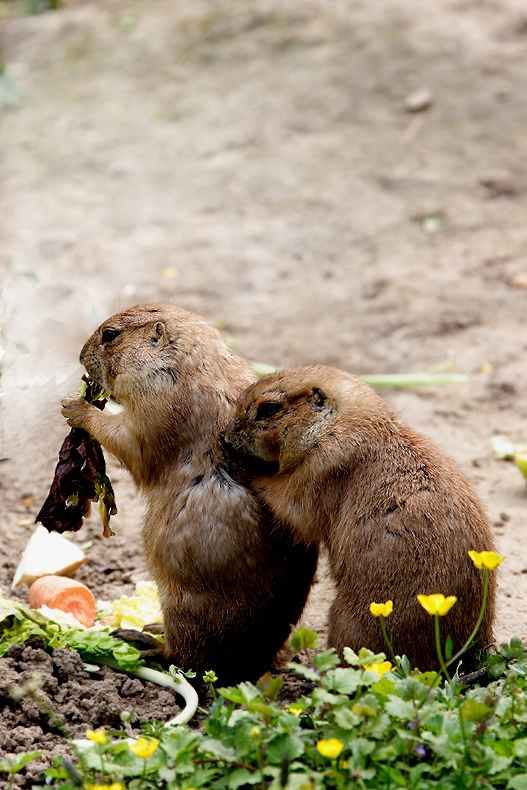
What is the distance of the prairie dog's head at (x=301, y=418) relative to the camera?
409 centimetres

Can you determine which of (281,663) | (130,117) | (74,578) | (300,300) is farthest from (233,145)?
(281,663)

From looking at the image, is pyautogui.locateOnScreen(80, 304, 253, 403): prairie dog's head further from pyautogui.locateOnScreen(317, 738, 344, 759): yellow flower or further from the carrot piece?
pyautogui.locateOnScreen(317, 738, 344, 759): yellow flower

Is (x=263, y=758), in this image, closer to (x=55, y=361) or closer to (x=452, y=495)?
(x=452, y=495)

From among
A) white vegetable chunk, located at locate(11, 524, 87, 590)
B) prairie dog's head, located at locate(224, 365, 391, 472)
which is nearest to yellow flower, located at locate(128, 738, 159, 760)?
prairie dog's head, located at locate(224, 365, 391, 472)

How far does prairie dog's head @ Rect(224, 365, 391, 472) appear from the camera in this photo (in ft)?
13.4

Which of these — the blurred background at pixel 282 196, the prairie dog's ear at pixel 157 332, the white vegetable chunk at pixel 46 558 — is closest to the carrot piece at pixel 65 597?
the white vegetable chunk at pixel 46 558

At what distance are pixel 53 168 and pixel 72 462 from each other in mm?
7462

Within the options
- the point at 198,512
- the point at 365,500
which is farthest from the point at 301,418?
the point at 198,512

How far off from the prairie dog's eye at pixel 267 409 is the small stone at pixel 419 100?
8037mm

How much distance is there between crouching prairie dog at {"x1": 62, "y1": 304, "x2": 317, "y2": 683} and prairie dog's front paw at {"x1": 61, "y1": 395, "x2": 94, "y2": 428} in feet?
0.25

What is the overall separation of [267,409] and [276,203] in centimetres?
661

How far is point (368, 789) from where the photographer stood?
8.93 feet

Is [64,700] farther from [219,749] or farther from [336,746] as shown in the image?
[336,746]

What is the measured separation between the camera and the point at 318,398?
4.22 m
